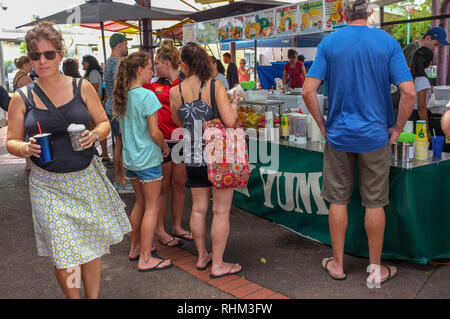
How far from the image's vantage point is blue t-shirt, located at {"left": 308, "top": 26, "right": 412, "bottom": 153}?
2.91 m

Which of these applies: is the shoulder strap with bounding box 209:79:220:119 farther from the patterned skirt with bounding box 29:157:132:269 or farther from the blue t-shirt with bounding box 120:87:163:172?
the patterned skirt with bounding box 29:157:132:269

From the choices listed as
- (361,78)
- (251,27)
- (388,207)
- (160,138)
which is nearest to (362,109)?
(361,78)

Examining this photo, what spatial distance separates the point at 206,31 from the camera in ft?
27.3

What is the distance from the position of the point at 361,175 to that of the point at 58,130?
2042 mm

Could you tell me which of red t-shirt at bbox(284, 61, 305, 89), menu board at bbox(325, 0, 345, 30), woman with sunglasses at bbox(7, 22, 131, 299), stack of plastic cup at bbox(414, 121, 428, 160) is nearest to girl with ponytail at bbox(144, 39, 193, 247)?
woman with sunglasses at bbox(7, 22, 131, 299)

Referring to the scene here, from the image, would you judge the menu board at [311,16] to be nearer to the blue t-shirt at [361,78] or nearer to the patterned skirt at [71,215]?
the blue t-shirt at [361,78]

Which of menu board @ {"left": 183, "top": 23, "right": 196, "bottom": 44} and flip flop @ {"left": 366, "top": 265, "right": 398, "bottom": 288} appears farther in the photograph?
menu board @ {"left": 183, "top": 23, "right": 196, "bottom": 44}

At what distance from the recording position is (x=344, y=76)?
2990 millimetres

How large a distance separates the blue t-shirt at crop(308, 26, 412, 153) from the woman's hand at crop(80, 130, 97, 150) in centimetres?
159

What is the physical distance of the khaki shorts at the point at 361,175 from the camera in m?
3.04
